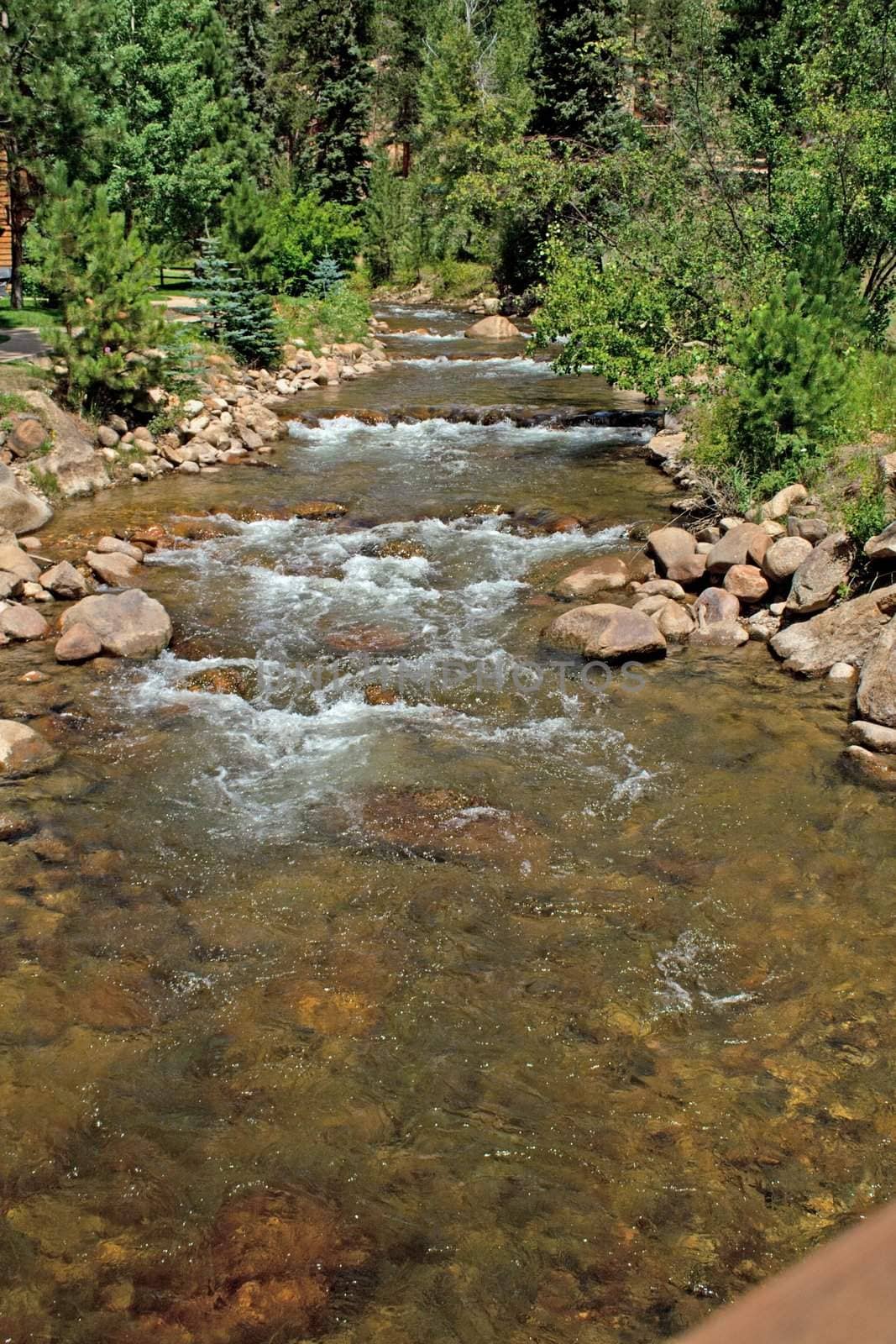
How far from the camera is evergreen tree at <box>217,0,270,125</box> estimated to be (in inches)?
1849

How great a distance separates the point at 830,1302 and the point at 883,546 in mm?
10258

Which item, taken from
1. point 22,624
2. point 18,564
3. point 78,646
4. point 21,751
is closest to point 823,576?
point 78,646

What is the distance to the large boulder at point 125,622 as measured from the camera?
32.8 ft

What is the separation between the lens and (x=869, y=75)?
16.0 meters

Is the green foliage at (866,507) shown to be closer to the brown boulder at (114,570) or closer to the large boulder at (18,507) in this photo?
the brown boulder at (114,570)

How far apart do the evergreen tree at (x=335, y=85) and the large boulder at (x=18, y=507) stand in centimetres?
3132

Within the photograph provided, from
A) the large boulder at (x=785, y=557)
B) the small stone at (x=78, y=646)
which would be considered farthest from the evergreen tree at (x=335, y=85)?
the small stone at (x=78, y=646)

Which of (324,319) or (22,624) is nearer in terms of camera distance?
(22,624)

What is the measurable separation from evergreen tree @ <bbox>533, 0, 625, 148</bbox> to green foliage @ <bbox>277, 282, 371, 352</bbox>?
11.4m

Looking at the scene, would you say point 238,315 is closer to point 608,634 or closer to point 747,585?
point 747,585

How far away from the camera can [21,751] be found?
8.03 meters

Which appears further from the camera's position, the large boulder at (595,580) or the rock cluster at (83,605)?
the large boulder at (595,580)

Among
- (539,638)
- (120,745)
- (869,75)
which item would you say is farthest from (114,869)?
(869,75)

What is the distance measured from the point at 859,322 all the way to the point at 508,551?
639 centimetres
